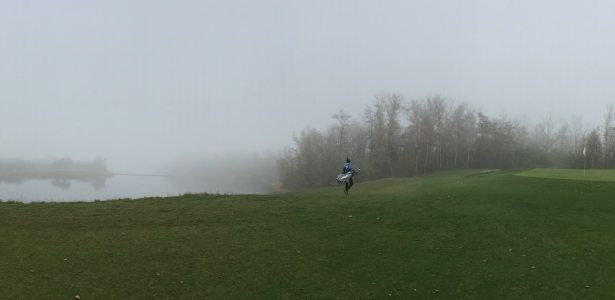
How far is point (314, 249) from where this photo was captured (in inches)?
516

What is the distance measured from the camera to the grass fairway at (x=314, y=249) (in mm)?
10164

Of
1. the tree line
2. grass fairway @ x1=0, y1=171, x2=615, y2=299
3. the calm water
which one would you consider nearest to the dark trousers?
grass fairway @ x1=0, y1=171, x2=615, y2=299

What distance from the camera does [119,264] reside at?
11.0m

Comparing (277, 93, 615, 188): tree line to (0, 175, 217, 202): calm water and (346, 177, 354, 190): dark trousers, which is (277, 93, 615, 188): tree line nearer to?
(0, 175, 217, 202): calm water

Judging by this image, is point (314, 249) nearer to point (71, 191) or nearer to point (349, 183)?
point (349, 183)

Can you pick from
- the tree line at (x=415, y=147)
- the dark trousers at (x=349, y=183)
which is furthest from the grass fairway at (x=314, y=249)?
the tree line at (x=415, y=147)

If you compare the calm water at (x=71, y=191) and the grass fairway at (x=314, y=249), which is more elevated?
the grass fairway at (x=314, y=249)

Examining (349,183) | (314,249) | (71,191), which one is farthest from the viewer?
(71,191)

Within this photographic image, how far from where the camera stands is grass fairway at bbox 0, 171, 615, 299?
10164 millimetres

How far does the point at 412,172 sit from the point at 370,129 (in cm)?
1309

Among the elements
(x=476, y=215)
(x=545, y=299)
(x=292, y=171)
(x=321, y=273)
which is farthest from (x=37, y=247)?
(x=292, y=171)

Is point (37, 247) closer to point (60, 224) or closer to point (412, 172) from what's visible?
point (60, 224)

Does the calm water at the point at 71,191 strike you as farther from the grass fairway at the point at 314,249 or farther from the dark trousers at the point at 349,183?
the dark trousers at the point at 349,183

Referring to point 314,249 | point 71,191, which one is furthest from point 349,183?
point 71,191
